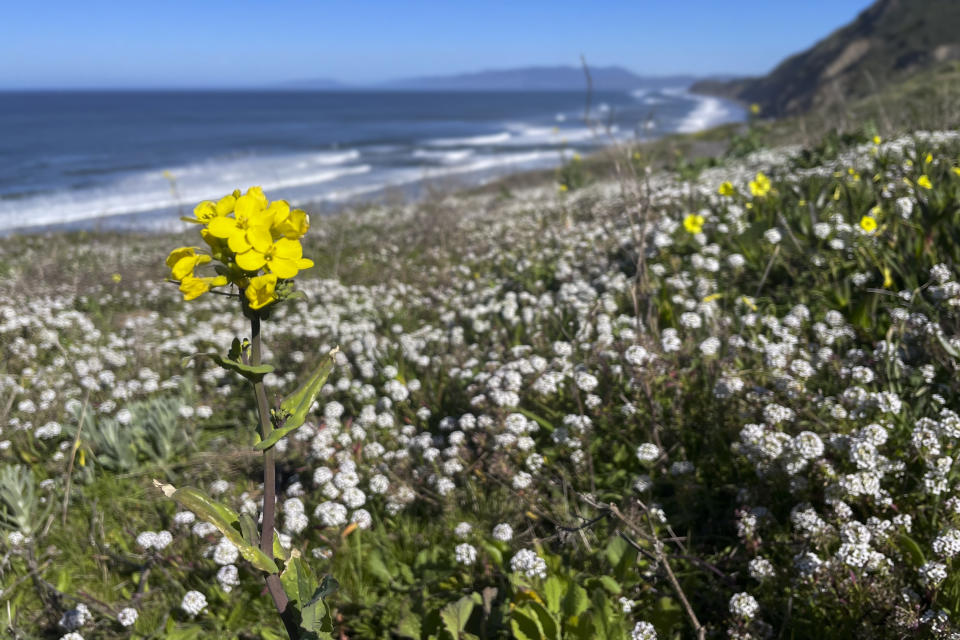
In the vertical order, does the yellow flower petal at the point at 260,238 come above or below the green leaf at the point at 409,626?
above

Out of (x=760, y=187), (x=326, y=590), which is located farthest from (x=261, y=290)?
(x=760, y=187)

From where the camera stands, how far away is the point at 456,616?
2428mm

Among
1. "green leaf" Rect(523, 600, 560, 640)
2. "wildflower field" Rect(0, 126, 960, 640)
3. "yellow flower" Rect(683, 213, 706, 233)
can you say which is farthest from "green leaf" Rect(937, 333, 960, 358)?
"yellow flower" Rect(683, 213, 706, 233)

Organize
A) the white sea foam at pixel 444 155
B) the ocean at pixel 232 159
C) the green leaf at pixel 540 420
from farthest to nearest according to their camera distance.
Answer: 1. the white sea foam at pixel 444 155
2. the ocean at pixel 232 159
3. the green leaf at pixel 540 420

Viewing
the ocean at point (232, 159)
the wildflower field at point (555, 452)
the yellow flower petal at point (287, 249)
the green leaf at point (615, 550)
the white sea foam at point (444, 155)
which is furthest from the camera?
the white sea foam at point (444, 155)

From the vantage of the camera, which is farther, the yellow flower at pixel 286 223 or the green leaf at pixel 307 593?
the green leaf at pixel 307 593

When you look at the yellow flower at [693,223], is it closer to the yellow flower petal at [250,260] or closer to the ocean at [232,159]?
the ocean at [232,159]

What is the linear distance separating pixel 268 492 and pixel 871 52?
90038mm

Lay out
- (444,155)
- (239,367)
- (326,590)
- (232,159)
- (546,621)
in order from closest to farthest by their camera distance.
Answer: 1. (239,367)
2. (326,590)
3. (546,621)
4. (232,159)
5. (444,155)

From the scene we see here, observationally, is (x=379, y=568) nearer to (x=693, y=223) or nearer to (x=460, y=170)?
(x=693, y=223)

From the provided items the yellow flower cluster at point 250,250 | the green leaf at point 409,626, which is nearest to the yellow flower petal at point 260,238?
the yellow flower cluster at point 250,250

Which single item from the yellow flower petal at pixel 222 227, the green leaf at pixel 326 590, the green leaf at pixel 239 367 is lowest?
the green leaf at pixel 326 590

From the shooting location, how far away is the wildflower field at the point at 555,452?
7.68 ft

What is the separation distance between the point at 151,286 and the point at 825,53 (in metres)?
106
